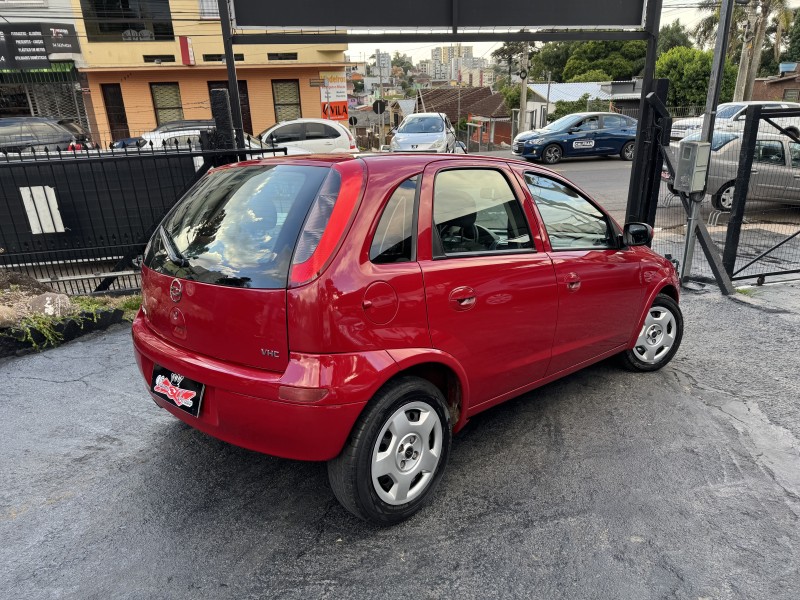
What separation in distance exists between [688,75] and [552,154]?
20399 millimetres

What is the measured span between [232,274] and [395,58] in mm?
187728

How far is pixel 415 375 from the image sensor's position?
2.85 meters

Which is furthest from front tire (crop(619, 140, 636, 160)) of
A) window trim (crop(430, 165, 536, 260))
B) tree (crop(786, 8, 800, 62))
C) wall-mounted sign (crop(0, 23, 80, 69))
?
tree (crop(786, 8, 800, 62))

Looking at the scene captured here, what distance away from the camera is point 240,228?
276cm

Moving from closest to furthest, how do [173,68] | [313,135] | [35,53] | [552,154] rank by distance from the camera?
1. [313,135]
2. [552,154]
3. [35,53]
4. [173,68]

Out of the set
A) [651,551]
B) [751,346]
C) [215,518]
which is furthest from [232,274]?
[751,346]

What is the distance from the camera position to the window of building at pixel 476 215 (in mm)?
2926

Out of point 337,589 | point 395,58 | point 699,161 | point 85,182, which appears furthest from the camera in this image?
point 395,58

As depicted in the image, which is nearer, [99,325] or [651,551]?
[651,551]

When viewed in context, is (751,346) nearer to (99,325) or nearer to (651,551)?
(651,551)

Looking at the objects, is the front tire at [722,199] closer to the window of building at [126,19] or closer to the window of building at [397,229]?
the window of building at [397,229]

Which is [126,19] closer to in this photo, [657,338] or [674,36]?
[657,338]

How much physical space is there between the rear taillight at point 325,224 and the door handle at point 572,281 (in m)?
1.48

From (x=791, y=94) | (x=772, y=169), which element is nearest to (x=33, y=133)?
(x=772, y=169)
